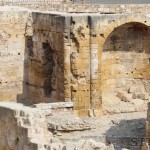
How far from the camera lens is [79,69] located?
2369 cm

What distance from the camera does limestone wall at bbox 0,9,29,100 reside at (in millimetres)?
24828

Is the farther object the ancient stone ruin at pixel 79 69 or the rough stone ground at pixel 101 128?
the ancient stone ruin at pixel 79 69

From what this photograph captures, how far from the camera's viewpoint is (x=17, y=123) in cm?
1900

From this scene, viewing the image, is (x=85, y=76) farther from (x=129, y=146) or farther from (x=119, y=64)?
(x=129, y=146)

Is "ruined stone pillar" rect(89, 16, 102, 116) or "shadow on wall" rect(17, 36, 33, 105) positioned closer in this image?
"ruined stone pillar" rect(89, 16, 102, 116)

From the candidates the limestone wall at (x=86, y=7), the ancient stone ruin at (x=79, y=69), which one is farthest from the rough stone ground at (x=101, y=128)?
the limestone wall at (x=86, y=7)

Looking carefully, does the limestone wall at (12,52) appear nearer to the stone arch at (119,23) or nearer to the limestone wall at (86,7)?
the limestone wall at (86,7)

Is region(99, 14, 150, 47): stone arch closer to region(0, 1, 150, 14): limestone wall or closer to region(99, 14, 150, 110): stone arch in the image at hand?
region(99, 14, 150, 110): stone arch

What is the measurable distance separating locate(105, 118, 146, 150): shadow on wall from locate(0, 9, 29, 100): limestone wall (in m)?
4.31

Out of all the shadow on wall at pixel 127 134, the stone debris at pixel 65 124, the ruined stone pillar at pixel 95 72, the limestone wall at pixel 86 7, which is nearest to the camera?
the stone debris at pixel 65 124

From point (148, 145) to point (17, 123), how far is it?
3.39 m

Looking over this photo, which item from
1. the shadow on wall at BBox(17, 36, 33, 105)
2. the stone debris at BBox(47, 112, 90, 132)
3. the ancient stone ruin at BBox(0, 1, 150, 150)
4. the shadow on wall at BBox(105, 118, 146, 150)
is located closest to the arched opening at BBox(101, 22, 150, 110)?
the ancient stone ruin at BBox(0, 1, 150, 150)

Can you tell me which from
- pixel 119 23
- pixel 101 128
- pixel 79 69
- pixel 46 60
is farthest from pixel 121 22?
pixel 101 128

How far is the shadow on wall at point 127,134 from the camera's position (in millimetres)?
20703
